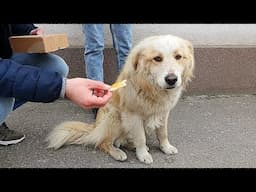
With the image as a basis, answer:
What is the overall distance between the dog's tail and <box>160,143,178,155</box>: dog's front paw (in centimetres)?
43

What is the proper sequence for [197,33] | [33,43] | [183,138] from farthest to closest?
[197,33]
[183,138]
[33,43]

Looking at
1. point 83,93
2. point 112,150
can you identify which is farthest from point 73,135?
point 83,93

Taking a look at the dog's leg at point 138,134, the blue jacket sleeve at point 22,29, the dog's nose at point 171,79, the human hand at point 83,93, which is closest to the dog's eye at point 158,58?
the dog's nose at point 171,79

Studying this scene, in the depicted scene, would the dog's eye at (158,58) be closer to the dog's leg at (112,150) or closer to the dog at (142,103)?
the dog at (142,103)

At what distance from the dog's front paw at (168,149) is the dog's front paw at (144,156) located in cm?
14

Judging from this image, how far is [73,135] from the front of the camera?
105 inches

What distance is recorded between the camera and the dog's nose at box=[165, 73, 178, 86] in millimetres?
2239

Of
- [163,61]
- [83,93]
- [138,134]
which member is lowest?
[138,134]

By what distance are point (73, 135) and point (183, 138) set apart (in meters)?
0.78

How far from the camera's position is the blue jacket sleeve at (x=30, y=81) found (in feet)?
4.33

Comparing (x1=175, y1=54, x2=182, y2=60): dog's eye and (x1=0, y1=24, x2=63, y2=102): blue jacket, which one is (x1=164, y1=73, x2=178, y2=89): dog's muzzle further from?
(x1=0, y1=24, x2=63, y2=102): blue jacket

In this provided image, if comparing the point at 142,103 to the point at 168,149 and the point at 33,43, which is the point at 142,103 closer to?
the point at 168,149

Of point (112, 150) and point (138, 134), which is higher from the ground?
point (138, 134)

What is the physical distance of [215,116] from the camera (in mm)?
3209
